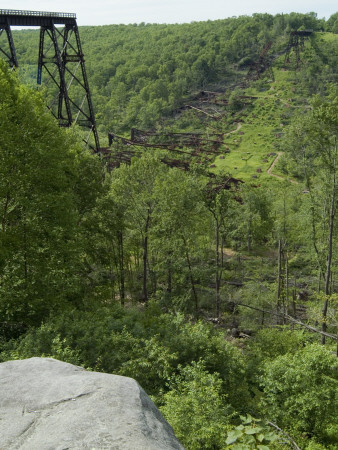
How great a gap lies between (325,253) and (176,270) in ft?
29.0

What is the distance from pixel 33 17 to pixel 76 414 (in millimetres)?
26327

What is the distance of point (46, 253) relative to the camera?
13.6m

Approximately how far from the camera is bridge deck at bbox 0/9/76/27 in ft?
78.2

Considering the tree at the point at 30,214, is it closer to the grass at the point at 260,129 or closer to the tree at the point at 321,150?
the tree at the point at 321,150

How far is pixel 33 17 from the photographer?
2433 centimetres

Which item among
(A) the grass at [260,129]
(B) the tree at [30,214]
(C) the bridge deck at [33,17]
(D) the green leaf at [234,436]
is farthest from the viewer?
(A) the grass at [260,129]

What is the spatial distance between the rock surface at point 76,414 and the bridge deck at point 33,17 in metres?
24.8

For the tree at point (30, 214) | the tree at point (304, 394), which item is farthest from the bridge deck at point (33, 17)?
the tree at point (304, 394)

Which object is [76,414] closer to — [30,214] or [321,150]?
[30,214]

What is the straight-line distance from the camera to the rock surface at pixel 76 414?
414 centimetres

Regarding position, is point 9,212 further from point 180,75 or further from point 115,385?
point 180,75

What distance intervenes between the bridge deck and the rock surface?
24775 millimetres

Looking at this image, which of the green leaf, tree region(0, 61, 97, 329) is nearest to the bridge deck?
tree region(0, 61, 97, 329)

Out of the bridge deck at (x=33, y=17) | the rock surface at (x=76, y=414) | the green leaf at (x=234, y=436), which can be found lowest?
the rock surface at (x=76, y=414)
